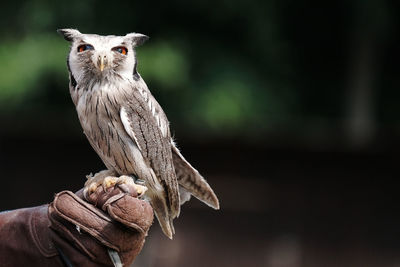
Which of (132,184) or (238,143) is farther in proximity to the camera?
(238,143)

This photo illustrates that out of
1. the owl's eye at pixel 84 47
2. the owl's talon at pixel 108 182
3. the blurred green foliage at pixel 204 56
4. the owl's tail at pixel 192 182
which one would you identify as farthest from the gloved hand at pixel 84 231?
the blurred green foliage at pixel 204 56

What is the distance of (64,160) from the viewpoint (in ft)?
28.9

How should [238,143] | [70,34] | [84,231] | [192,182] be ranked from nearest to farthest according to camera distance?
[84,231] < [70,34] < [192,182] < [238,143]

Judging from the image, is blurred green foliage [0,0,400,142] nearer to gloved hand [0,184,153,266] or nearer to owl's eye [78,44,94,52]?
owl's eye [78,44,94,52]

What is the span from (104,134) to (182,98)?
15.7 feet

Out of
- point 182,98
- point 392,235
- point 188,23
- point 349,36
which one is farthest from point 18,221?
point 349,36

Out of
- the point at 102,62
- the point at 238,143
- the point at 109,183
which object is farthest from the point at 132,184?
the point at 238,143

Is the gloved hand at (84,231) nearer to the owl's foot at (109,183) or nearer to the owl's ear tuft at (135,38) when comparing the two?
the owl's foot at (109,183)

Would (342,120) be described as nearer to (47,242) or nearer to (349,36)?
(349,36)

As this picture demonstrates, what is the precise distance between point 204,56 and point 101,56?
17.2 ft

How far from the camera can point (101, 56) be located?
2951 mm

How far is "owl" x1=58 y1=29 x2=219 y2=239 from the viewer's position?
309 centimetres

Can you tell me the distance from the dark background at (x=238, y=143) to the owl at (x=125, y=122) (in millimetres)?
4438

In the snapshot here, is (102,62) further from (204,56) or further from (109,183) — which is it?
(204,56)
